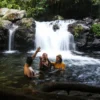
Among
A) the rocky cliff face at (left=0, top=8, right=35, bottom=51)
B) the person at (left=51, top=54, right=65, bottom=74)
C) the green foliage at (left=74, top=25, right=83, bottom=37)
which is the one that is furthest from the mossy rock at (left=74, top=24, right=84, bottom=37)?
the person at (left=51, top=54, right=65, bottom=74)

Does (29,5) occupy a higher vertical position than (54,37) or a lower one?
higher

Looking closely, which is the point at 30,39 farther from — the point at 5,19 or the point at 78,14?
the point at 78,14

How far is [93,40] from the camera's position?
2094 cm

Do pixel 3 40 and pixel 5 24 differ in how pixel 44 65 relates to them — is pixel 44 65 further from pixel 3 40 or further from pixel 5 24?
pixel 5 24

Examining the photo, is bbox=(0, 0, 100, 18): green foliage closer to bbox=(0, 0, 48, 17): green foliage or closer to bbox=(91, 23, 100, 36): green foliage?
bbox=(0, 0, 48, 17): green foliage

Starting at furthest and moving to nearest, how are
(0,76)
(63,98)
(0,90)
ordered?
1. (0,76)
2. (0,90)
3. (63,98)

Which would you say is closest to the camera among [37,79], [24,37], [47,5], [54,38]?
[37,79]

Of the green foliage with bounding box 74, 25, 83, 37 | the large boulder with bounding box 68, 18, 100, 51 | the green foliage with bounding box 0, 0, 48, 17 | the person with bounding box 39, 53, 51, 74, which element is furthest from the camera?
A: the green foliage with bounding box 0, 0, 48, 17

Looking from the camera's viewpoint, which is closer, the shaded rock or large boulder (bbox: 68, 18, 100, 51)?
large boulder (bbox: 68, 18, 100, 51)

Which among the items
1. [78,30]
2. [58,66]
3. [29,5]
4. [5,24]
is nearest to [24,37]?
[5,24]

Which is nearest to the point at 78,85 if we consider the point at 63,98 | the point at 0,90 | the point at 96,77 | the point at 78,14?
the point at 63,98

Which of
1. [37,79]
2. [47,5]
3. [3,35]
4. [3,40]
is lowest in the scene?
[37,79]

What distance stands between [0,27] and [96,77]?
11.0m

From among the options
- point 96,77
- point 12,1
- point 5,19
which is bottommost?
point 96,77
